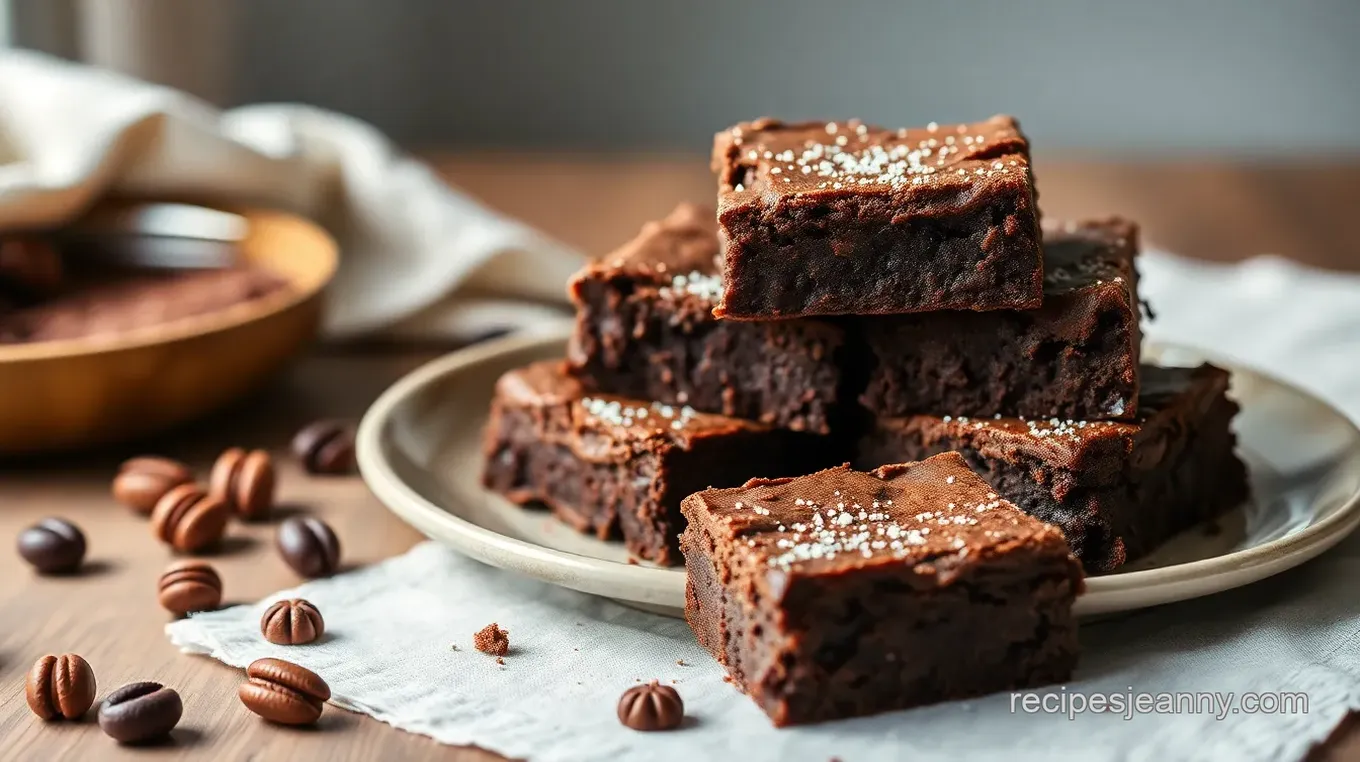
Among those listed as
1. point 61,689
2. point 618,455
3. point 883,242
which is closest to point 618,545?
point 618,455

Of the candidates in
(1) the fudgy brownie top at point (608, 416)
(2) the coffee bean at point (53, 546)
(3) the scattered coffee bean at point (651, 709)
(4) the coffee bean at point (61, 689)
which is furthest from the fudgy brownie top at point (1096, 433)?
(2) the coffee bean at point (53, 546)

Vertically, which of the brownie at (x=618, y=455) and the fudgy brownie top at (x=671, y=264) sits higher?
the fudgy brownie top at (x=671, y=264)

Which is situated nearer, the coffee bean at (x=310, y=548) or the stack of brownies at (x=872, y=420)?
the stack of brownies at (x=872, y=420)

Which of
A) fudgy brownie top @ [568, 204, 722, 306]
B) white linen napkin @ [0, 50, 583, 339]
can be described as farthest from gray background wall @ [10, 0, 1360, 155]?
fudgy brownie top @ [568, 204, 722, 306]

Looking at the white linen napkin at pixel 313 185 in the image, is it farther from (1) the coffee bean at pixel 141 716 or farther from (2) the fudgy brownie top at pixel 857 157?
(1) the coffee bean at pixel 141 716

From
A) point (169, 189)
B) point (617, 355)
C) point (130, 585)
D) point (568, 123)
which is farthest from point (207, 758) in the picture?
point (568, 123)
